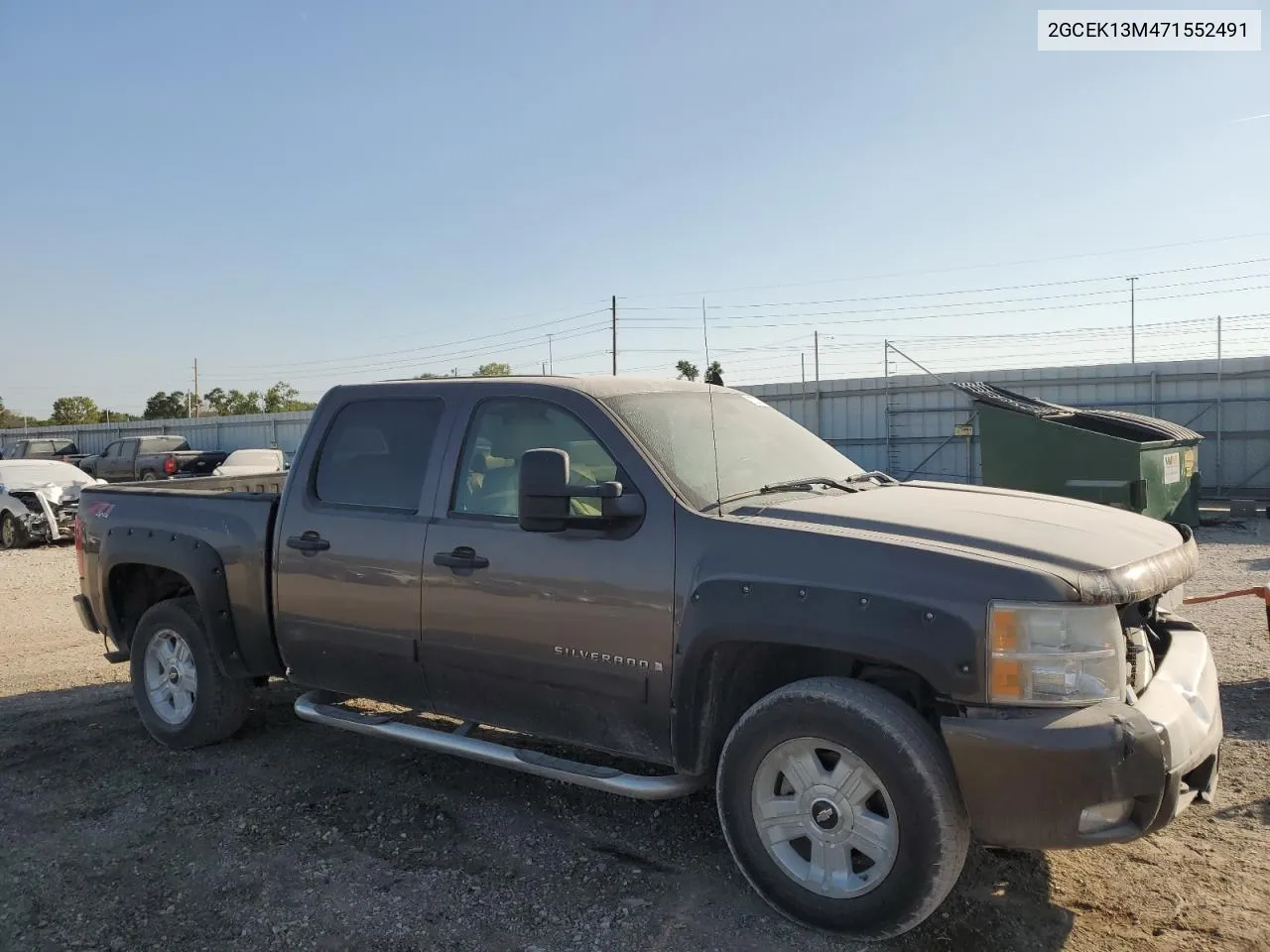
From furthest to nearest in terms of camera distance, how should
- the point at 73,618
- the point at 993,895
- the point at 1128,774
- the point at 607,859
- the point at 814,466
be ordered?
the point at 73,618
the point at 814,466
the point at 607,859
the point at 993,895
the point at 1128,774

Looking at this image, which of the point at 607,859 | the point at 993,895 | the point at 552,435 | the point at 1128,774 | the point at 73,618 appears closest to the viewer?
the point at 1128,774

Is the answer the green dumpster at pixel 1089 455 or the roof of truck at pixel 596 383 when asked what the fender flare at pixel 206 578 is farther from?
the green dumpster at pixel 1089 455

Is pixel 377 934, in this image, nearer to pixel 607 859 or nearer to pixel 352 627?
pixel 607 859

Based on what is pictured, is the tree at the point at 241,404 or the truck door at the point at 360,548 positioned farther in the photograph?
the tree at the point at 241,404

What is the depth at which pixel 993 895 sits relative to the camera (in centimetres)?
342

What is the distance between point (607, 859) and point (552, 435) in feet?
5.70

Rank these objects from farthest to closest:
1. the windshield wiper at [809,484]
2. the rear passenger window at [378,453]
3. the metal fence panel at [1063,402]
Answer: the metal fence panel at [1063,402], the rear passenger window at [378,453], the windshield wiper at [809,484]

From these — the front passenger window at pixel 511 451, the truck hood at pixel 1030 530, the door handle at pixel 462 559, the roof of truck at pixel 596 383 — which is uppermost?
the roof of truck at pixel 596 383

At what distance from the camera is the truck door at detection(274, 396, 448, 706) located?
4.20 meters

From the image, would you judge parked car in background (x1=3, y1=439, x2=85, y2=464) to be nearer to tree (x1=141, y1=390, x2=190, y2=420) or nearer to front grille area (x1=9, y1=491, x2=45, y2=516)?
front grille area (x1=9, y1=491, x2=45, y2=516)

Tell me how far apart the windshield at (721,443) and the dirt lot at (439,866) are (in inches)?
58.9

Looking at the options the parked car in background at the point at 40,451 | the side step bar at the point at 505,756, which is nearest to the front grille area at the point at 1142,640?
the side step bar at the point at 505,756

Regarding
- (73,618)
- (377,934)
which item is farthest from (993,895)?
(73,618)

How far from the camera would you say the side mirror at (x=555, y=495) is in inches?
136
